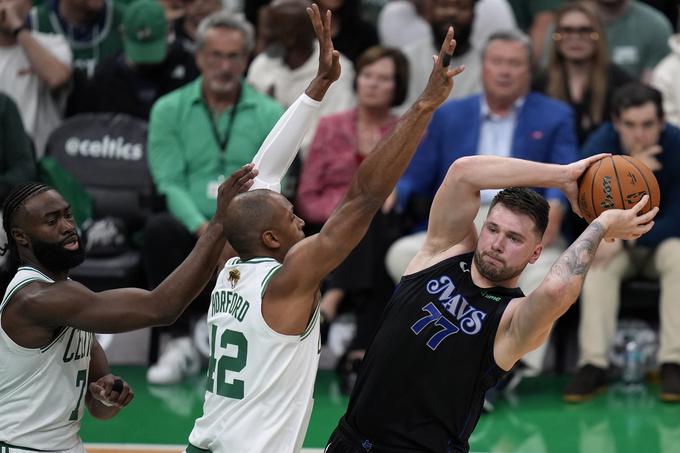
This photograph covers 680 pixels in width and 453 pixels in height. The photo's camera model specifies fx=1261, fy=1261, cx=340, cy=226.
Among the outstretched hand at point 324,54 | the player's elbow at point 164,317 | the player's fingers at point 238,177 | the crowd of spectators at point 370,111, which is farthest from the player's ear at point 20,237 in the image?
the crowd of spectators at point 370,111

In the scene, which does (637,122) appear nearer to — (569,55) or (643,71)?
(569,55)

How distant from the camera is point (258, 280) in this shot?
4617 mm

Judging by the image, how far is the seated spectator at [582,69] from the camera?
29.1 feet

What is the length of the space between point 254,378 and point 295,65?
506 cm

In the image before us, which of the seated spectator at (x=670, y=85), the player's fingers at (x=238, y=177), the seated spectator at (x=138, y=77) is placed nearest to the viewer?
the player's fingers at (x=238, y=177)

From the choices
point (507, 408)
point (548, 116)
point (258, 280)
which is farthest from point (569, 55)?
point (258, 280)

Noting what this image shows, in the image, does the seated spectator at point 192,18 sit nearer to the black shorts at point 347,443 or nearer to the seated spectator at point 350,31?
the seated spectator at point 350,31

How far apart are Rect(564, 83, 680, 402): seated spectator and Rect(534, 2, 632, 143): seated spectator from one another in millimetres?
571

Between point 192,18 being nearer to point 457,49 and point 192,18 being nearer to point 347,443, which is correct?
point 457,49

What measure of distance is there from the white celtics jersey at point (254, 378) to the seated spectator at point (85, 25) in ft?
18.3

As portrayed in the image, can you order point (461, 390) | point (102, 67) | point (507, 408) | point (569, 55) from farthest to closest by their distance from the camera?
point (102, 67) < point (569, 55) < point (507, 408) < point (461, 390)

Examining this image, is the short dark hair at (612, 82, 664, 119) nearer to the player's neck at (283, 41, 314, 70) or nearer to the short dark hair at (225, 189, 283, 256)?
the player's neck at (283, 41, 314, 70)

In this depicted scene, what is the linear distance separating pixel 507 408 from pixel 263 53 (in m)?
3.39

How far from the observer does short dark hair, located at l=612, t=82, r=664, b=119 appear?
8.20 metres
